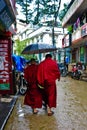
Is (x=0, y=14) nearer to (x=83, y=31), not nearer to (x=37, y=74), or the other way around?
(x=37, y=74)

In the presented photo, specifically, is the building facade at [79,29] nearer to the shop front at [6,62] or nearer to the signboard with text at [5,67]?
the shop front at [6,62]

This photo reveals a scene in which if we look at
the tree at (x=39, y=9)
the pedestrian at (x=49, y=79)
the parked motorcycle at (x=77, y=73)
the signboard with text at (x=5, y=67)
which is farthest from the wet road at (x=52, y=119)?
the tree at (x=39, y=9)

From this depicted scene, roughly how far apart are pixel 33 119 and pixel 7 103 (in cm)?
272

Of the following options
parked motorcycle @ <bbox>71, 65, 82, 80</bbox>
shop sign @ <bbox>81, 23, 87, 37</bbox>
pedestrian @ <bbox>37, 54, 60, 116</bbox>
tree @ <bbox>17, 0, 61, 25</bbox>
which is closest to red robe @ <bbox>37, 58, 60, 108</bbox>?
pedestrian @ <bbox>37, 54, 60, 116</bbox>

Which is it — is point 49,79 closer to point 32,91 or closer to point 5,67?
point 32,91

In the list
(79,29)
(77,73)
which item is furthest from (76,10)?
(77,73)

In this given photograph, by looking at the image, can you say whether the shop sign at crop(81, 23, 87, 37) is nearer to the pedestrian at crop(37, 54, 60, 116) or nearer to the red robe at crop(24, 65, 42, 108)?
the red robe at crop(24, 65, 42, 108)

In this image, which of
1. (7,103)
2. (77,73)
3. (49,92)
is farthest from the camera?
(77,73)

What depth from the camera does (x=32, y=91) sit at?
9.89 meters

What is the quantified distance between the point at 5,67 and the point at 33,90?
195cm

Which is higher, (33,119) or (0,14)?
(0,14)

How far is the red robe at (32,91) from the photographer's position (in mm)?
9797

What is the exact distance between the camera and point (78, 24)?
3105 centimetres

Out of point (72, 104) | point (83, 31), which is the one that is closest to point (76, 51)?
point (83, 31)
